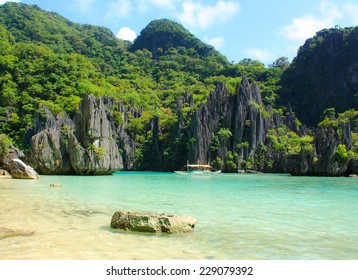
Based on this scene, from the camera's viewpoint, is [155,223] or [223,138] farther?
[223,138]

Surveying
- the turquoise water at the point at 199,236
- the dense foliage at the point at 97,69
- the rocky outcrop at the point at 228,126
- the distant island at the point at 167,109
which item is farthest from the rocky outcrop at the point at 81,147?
the turquoise water at the point at 199,236

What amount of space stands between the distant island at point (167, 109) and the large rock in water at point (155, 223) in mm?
35332

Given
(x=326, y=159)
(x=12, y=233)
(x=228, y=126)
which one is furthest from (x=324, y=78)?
(x=12, y=233)

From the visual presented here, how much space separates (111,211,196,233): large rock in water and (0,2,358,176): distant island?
35.3m

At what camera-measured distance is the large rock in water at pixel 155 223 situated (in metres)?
8.88

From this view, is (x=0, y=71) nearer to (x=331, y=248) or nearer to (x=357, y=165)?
(x=357, y=165)

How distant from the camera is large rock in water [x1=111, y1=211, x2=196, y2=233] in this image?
8.88 meters

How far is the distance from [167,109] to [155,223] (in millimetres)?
86392

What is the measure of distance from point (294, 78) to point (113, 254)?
109 m

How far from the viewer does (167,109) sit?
94750mm

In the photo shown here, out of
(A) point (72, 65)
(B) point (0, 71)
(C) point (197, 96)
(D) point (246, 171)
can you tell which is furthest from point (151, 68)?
(D) point (246, 171)

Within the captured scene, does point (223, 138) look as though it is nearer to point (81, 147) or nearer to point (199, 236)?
point (81, 147)

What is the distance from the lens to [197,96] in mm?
96625

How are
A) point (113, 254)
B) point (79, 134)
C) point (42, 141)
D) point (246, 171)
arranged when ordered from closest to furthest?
point (113, 254) < point (42, 141) < point (79, 134) < point (246, 171)
